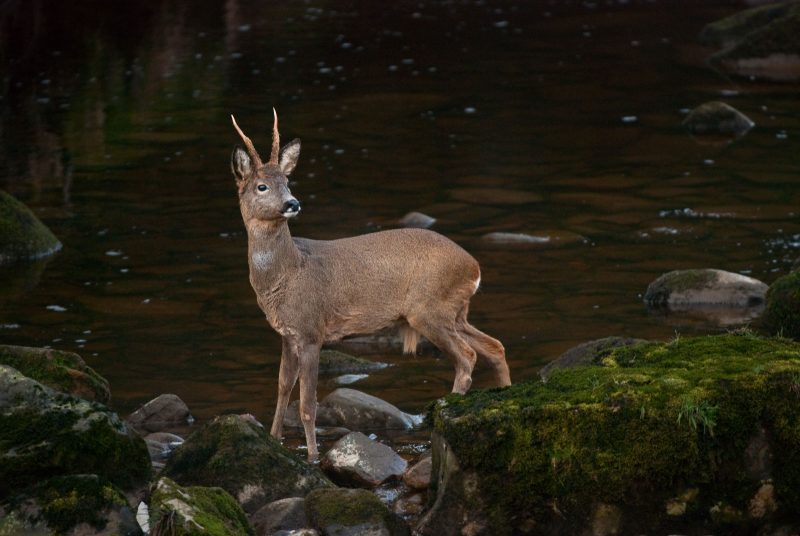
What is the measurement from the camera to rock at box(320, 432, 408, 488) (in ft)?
31.1

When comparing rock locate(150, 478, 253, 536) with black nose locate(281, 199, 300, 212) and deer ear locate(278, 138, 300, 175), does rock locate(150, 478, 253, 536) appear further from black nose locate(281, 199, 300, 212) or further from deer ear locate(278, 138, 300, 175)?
deer ear locate(278, 138, 300, 175)

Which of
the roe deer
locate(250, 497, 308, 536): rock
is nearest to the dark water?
the roe deer

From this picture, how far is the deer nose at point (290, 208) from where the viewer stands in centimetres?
1016

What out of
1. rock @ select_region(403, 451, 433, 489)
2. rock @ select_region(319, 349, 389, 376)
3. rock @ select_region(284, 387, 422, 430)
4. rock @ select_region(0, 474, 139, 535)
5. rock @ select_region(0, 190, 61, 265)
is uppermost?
rock @ select_region(0, 474, 139, 535)

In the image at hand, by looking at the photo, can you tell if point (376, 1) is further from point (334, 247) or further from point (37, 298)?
point (334, 247)

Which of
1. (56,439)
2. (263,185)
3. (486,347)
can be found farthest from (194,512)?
(486,347)

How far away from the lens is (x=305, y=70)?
94.2 feet

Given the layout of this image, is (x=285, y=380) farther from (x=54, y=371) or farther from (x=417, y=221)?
(x=417, y=221)

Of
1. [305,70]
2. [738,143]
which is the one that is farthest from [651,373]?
[305,70]

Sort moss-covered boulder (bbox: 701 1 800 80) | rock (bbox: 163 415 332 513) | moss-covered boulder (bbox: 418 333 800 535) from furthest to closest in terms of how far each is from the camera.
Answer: moss-covered boulder (bbox: 701 1 800 80) < rock (bbox: 163 415 332 513) < moss-covered boulder (bbox: 418 333 800 535)

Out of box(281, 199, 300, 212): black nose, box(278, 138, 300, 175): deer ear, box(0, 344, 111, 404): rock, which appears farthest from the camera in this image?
box(278, 138, 300, 175): deer ear

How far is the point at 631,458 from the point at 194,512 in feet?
7.16

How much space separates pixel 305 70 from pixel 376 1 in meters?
12.2

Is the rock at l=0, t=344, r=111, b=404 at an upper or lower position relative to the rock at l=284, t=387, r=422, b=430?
upper
